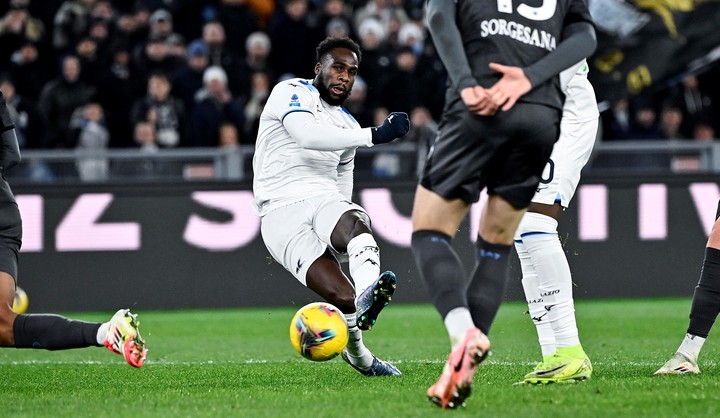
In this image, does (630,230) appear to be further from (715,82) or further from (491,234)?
(491,234)

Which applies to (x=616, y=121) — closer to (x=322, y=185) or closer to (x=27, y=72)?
(x=27, y=72)

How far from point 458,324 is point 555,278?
5.30ft

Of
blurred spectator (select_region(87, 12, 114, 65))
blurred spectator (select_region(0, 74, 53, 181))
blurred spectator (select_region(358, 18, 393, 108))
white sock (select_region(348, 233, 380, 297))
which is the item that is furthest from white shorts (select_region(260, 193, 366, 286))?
blurred spectator (select_region(87, 12, 114, 65))

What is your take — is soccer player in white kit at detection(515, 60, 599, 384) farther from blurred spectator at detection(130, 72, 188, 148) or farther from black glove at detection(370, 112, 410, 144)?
blurred spectator at detection(130, 72, 188, 148)

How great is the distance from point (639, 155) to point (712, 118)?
2.21 m

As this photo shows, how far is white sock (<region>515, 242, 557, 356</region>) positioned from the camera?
6.57 meters

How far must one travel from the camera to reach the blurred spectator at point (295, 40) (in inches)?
575

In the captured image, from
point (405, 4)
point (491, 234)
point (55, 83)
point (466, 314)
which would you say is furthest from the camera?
point (405, 4)

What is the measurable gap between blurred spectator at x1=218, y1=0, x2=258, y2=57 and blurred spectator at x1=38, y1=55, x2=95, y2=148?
6.74ft

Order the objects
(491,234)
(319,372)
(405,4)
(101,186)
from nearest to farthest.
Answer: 1. (491,234)
2. (319,372)
3. (101,186)
4. (405,4)

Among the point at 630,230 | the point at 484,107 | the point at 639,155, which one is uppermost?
the point at 484,107

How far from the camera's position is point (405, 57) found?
1422 cm

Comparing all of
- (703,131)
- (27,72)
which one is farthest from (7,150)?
(703,131)

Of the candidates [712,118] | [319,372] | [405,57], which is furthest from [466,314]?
[712,118]
